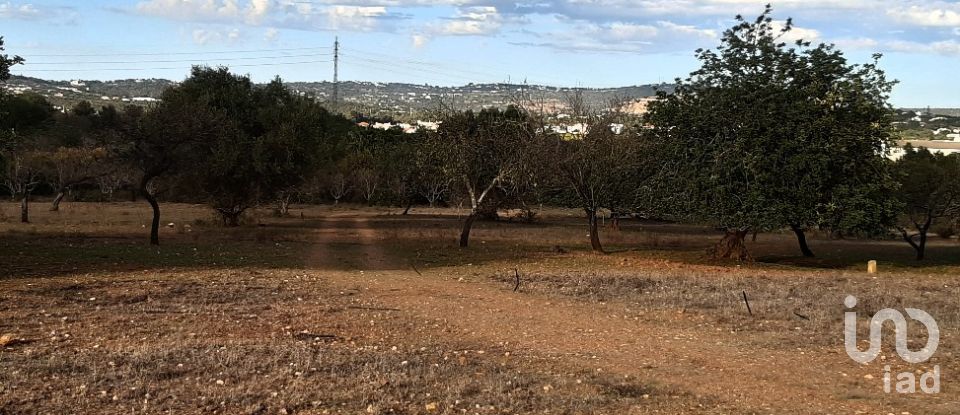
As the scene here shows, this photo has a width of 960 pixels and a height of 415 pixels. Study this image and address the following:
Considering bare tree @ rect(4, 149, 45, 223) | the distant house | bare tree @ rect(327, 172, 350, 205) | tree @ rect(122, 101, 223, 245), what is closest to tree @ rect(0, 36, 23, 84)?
tree @ rect(122, 101, 223, 245)

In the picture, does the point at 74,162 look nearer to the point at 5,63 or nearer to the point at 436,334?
the point at 5,63

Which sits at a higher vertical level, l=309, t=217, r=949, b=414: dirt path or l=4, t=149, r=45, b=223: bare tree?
l=4, t=149, r=45, b=223: bare tree

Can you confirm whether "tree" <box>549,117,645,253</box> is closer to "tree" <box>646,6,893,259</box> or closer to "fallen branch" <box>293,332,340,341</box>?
"tree" <box>646,6,893,259</box>

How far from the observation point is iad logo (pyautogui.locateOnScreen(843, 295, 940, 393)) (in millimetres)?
9665

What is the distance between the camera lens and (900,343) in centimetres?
1198

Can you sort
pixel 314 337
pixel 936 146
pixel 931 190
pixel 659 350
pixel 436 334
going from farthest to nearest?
pixel 936 146, pixel 931 190, pixel 436 334, pixel 314 337, pixel 659 350

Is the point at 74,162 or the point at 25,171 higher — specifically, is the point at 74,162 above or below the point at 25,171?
above

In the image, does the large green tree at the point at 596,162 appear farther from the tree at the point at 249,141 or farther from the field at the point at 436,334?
the tree at the point at 249,141

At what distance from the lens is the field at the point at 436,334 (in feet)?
27.9

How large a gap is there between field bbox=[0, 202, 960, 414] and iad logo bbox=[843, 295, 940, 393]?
6.4 inches

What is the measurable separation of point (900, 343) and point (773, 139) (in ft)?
48.0

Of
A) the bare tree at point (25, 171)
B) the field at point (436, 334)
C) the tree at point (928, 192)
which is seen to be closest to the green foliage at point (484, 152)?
the field at point (436, 334)

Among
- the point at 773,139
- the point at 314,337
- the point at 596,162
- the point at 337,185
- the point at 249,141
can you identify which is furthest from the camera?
the point at 337,185

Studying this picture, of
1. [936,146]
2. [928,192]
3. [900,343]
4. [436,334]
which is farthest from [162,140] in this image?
[936,146]
